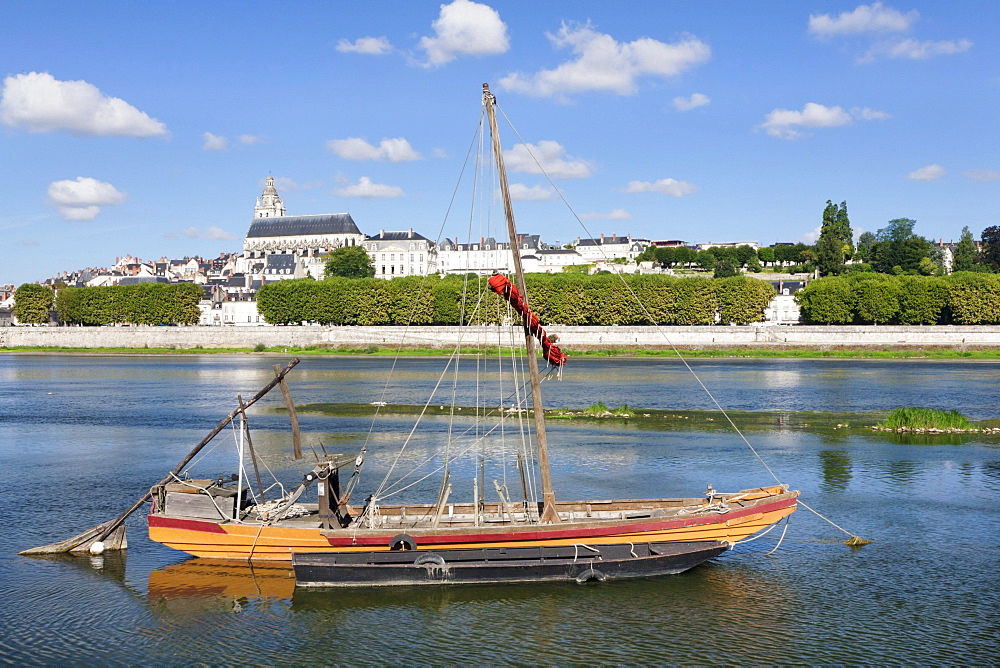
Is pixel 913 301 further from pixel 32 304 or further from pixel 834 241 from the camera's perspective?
pixel 32 304

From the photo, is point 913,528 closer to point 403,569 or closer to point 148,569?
point 403,569

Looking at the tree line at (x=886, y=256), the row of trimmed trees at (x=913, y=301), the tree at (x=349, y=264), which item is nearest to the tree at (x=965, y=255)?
the tree line at (x=886, y=256)

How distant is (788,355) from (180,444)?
3081 inches

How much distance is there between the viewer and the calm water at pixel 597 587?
1536 centimetres

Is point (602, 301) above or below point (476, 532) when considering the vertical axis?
above

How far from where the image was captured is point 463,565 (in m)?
17.8

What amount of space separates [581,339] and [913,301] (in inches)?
1553

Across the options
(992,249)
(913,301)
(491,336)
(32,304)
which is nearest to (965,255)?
(992,249)

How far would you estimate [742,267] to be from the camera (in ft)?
641

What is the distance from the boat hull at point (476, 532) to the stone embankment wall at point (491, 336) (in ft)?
235

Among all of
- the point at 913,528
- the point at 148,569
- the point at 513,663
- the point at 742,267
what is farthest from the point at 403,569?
the point at 742,267

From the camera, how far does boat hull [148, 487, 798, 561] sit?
701 inches

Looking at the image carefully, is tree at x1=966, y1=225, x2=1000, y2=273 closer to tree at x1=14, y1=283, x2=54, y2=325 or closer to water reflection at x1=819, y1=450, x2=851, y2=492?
water reflection at x1=819, y1=450, x2=851, y2=492

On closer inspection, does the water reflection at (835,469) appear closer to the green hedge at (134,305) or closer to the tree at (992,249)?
the green hedge at (134,305)
